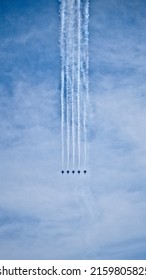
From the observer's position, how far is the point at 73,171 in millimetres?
64500

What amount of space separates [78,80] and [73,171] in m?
18.7
